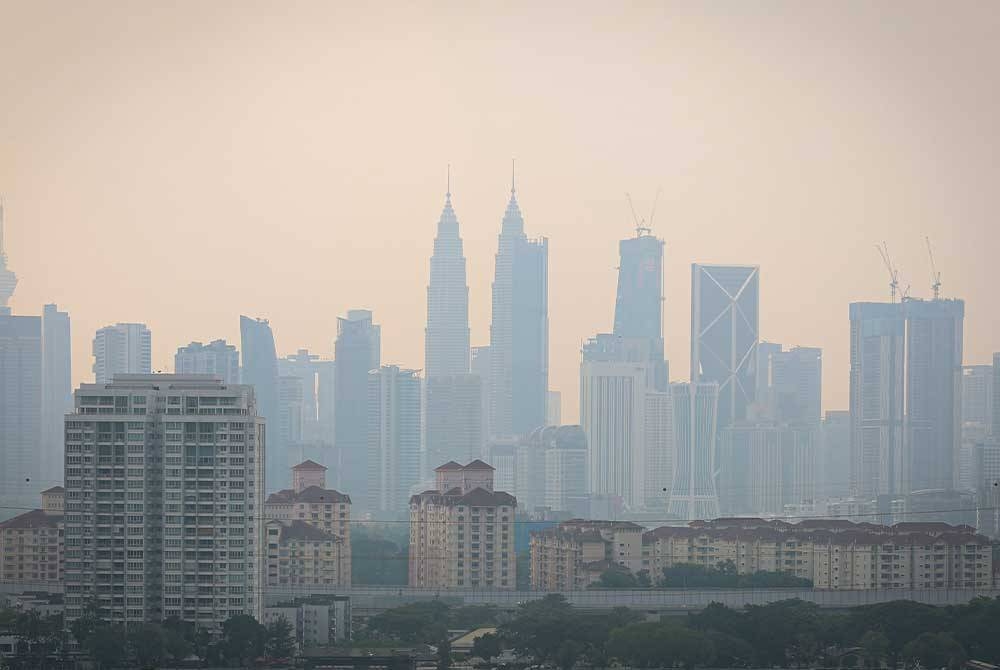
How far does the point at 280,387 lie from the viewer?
39031mm

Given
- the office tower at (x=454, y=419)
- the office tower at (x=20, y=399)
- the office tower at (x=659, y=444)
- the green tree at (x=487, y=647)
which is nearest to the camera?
the green tree at (x=487, y=647)

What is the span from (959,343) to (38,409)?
58.6ft

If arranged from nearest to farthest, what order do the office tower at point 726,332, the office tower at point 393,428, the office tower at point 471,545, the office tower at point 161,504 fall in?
the office tower at point 161,504
the office tower at point 471,545
the office tower at point 393,428
the office tower at point 726,332

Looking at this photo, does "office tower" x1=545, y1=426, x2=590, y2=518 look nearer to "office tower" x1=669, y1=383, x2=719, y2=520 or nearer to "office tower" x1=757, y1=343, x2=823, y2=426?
"office tower" x1=669, y1=383, x2=719, y2=520

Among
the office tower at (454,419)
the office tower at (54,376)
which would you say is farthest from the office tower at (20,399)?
the office tower at (454,419)

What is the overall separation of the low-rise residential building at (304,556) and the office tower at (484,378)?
16.7 m

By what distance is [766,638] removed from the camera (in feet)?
56.3

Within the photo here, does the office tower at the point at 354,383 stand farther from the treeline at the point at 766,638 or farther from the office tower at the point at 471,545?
the treeline at the point at 766,638

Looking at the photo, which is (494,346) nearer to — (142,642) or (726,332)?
(726,332)

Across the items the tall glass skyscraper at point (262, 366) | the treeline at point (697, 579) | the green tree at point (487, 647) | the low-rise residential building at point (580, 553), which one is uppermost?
the tall glass skyscraper at point (262, 366)

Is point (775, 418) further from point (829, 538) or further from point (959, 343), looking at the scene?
point (829, 538)

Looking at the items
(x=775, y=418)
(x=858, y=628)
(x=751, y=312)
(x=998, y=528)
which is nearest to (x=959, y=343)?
(x=775, y=418)

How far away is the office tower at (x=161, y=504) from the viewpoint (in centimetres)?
1753

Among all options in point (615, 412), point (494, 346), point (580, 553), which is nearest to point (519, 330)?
point (494, 346)
